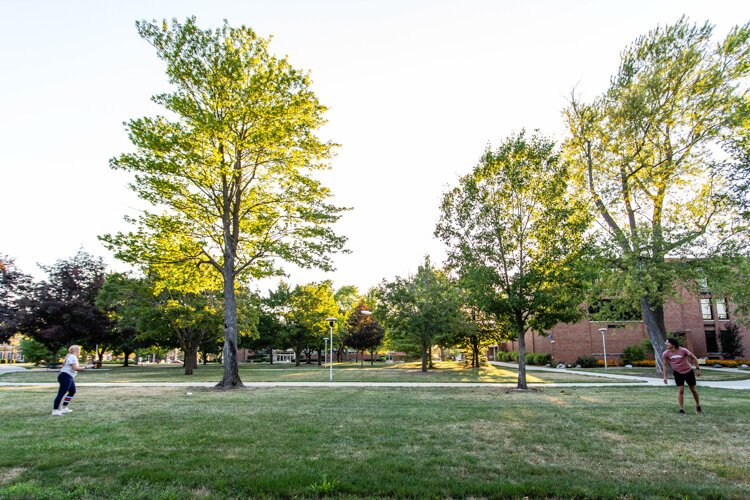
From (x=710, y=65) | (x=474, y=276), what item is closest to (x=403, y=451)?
(x=474, y=276)

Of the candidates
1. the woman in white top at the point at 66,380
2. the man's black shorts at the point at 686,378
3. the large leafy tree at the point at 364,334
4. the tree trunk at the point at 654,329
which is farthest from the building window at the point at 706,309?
the woman in white top at the point at 66,380

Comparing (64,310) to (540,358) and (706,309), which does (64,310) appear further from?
(706,309)

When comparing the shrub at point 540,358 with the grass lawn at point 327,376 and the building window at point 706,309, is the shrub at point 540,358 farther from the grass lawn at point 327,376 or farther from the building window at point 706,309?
the building window at point 706,309

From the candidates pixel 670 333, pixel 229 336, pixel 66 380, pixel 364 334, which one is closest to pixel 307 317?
pixel 364 334

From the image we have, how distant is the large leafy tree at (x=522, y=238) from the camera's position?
16094 millimetres

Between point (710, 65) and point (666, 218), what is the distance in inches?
301

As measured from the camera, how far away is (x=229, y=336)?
18141 millimetres

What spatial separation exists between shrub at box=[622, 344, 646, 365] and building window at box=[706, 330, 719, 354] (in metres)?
9.60

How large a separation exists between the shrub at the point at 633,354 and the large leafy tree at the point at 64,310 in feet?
146

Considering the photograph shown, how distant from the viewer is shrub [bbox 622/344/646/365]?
3853 centimetres

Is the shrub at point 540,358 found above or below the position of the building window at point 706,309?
below

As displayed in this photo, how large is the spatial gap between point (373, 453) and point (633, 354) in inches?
1602

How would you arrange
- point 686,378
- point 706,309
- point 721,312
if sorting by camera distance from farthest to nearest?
point 706,309 → point 721,312 → point 686,378

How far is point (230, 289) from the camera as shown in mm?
18453
